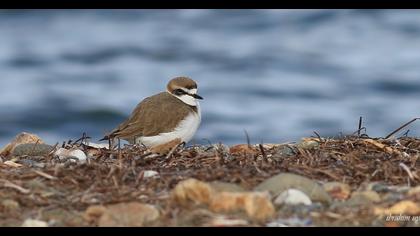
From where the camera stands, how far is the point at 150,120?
6.82 m

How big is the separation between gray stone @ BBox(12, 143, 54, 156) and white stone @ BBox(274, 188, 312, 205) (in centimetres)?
216

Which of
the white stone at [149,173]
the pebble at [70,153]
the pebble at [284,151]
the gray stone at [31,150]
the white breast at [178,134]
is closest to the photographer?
the white stone at [149,173]

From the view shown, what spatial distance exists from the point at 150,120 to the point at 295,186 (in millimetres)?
2843

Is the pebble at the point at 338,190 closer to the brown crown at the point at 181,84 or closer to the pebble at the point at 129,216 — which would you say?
the pebble at the point at 129,216

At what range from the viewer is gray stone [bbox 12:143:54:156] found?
19.0 feet

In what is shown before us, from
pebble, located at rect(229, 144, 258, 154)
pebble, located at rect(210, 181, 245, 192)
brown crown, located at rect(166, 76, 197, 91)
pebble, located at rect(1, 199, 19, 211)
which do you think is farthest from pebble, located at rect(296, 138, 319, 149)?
pebble, located at rect(1, 199, 19, 211)

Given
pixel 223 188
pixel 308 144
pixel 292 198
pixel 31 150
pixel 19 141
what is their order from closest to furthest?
pixel 292 198 → pixel 223 188 → pixel 308 144 → pixel 31 150 → pixel 19 141

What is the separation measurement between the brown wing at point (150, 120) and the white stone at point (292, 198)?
286 centimetres

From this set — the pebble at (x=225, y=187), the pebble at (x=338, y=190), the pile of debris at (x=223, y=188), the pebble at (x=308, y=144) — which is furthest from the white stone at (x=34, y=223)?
the pebble at (x=308, y=144)

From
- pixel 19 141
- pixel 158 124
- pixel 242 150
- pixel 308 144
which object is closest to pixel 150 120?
pixel 158 124

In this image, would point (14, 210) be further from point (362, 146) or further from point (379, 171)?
point (362, 146)

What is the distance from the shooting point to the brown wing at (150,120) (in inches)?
267

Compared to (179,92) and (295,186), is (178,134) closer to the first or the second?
(179,92)
